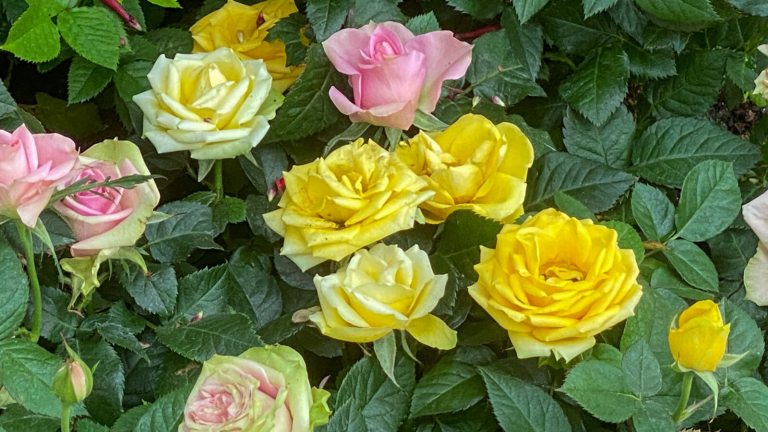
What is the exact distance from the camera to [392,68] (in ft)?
2.21

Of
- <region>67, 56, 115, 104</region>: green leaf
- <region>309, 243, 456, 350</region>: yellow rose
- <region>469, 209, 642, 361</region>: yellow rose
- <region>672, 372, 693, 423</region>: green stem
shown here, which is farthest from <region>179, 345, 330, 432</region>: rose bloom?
<region>67, 56, 115, 104</region>: green leaf

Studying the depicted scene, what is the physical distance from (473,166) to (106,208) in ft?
0.92

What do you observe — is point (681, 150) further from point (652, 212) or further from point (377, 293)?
point (377, 293)

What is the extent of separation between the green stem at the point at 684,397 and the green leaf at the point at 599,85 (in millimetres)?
333

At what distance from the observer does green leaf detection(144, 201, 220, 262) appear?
0.72 metres

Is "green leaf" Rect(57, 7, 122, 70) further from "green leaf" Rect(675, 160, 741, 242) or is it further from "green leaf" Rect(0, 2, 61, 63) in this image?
"green leaf" Rect(675, 160, 741, 242)

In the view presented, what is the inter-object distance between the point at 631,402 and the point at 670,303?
4.6 inches

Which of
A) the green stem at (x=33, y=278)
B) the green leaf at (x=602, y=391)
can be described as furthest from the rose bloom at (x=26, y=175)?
the green leaf at (x=602, y=391)

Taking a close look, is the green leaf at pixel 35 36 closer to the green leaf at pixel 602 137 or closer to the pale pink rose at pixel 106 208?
the pale pink rose at pixel 106 208

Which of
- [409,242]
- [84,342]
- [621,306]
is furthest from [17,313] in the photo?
[621,306]

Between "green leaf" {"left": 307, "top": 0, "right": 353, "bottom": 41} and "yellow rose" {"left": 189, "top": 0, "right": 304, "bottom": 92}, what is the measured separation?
5 centimetres

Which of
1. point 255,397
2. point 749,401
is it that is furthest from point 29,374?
point 749,401

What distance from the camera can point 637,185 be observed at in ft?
2.50

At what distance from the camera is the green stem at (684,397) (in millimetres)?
580
